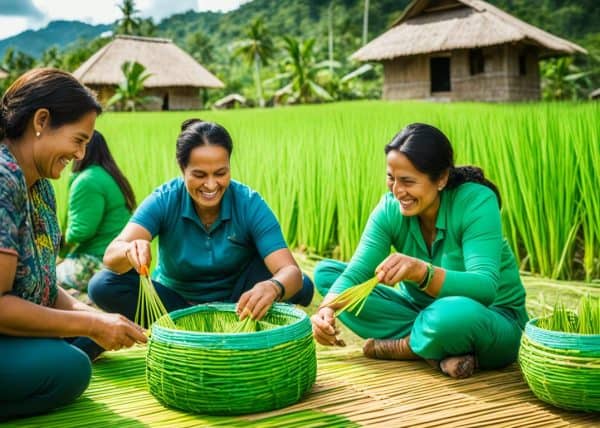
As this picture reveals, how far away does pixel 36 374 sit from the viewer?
67.5 inches

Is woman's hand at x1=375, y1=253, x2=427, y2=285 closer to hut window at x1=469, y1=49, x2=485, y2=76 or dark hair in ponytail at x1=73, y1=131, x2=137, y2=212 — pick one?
dark hair in ponytail at x1=73, y1=131, x2=137, y2=212

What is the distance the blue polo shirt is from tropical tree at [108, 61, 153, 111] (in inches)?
790

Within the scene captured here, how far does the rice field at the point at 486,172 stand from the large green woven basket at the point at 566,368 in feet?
5.66

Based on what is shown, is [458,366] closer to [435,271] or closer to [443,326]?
[443,326]

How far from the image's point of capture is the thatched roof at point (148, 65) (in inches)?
938

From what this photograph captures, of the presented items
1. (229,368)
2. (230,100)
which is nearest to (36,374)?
(229,368)

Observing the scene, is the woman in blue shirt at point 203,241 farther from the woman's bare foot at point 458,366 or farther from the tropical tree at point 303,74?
the tropical tree at point 303,74

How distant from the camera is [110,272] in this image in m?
2.46

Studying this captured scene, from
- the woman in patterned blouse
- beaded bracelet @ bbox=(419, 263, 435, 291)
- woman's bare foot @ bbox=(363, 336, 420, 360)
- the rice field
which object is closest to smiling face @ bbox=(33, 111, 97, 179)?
the woman in patterned blouse

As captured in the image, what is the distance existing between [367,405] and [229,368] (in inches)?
15.3

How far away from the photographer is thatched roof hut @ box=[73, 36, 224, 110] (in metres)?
23.9

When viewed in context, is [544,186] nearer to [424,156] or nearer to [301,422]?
[424,156]

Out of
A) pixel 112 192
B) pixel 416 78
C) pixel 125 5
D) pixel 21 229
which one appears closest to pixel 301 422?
pixel 21 229

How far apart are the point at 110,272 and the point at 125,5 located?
41.7 m
